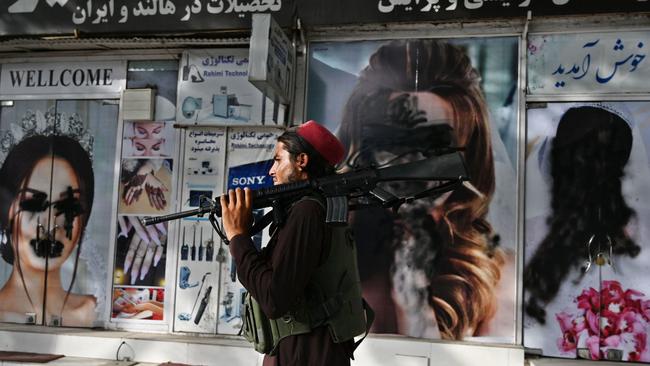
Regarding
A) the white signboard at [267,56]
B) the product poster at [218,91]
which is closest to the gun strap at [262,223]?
the white signboard at [267,56]

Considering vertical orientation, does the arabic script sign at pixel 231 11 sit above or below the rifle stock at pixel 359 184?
above

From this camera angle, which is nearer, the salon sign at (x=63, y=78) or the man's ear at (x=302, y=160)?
the man's ear at (x=302, y=160)

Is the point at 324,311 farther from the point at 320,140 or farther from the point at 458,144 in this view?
the point at 458,144

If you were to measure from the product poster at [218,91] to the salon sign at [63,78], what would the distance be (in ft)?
2.69

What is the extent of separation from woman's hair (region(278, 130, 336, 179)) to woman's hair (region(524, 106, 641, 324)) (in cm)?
365

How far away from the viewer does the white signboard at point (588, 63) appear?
5309 mm

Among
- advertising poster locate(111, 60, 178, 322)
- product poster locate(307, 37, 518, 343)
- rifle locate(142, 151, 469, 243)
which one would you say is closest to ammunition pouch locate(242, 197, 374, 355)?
rifle locate(142, 151, 469, 243)

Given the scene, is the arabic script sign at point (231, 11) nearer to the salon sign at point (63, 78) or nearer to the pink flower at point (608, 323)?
the salon sign at point (63, 78)

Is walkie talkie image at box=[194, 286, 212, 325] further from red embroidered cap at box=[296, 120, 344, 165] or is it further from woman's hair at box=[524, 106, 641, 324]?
red embroidered cap at box=[296, 120, 344, 165]

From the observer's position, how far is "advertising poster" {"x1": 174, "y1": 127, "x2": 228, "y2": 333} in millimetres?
5844

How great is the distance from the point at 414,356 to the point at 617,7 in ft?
11.5

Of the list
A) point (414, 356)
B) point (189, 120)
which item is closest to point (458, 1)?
point (189, 120)

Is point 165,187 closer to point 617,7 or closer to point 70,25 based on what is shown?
point 70,25

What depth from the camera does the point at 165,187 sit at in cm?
609
